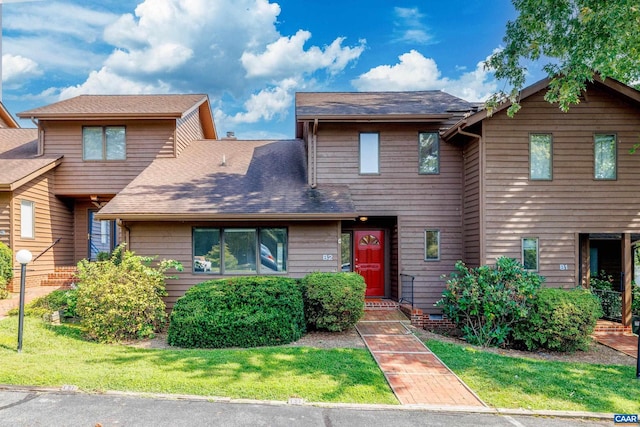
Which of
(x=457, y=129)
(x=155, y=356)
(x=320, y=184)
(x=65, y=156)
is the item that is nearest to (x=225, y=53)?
(x=65, y=156)

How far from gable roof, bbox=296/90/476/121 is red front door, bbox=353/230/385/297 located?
147 inches

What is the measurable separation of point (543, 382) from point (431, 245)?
577 cm

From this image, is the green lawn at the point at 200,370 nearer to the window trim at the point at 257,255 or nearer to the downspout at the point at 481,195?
the window trim at the point at 257,255

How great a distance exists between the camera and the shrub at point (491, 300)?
339 inches

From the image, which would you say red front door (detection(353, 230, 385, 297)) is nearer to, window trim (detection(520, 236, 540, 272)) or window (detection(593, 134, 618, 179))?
window trim (detection(520, 236, 540, 272))

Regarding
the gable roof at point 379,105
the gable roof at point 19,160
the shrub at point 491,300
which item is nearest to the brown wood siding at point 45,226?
the gable roof at point 19,160

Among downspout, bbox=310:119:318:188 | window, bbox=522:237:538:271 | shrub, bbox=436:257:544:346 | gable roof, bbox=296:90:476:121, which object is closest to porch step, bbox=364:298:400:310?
shrub, bbox=436:257:544:346

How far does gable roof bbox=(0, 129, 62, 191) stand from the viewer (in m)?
11.0

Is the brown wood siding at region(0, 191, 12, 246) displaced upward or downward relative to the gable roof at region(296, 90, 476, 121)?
downward

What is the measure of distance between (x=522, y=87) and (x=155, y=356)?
10502 mm

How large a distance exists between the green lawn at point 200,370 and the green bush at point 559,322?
153 inches

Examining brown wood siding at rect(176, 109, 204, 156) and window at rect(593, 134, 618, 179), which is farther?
brown wood siding at rect(176, 109, 204, 156)

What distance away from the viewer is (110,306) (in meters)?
8.16

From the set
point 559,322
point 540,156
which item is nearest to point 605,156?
point 540,156
